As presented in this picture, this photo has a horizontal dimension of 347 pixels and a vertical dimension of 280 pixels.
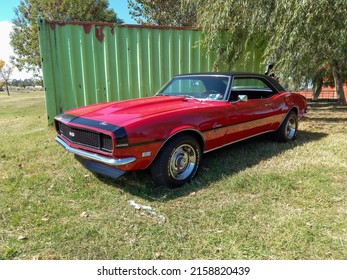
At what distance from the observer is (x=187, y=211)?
2.98 meters

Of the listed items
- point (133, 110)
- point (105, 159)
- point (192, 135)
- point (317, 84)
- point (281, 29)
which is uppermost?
point (281, 29)

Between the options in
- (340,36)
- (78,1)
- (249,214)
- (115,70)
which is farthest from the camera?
(78,1)

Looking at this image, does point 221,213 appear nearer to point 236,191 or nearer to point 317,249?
point 236,191

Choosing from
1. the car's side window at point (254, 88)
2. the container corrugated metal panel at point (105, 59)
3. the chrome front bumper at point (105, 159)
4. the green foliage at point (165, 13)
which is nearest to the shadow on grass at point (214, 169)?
the chrome front bumper at point (105, 159)

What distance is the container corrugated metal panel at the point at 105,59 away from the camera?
6.62 meters

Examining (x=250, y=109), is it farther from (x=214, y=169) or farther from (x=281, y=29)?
(x=281, y=29)

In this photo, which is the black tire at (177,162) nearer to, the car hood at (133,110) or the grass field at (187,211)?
the grass field at (187,211)

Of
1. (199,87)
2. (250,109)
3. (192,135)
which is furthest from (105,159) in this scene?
(250,109)

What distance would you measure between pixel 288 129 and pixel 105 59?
4.76 meters

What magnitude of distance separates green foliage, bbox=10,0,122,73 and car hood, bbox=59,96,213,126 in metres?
15.5

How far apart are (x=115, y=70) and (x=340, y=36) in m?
5.33

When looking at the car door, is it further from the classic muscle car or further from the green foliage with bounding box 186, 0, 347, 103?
the green foliage with bounding box 186, 0, 347, 103
